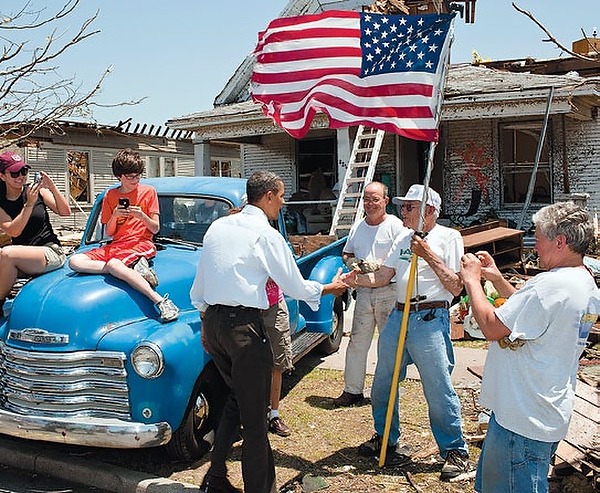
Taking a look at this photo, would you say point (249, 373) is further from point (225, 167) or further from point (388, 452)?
point (225, 167)

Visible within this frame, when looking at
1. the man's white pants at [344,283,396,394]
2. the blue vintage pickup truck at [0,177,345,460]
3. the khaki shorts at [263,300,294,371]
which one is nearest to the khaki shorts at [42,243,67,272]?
the blue vintage pickup truck at [0,177,345,460]

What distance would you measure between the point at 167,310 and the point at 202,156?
11.8 meters

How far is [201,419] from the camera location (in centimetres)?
471

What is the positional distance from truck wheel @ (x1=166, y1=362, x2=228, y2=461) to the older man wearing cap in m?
1.14

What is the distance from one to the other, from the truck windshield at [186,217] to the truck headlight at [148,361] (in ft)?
5.84

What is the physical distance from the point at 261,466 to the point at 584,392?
2.90 meters

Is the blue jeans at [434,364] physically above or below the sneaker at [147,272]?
below

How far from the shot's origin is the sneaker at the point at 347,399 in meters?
5.90

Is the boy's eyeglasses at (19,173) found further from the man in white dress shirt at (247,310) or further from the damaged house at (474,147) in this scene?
the damaged house at (474,147)

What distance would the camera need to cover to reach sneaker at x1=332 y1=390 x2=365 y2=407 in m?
5.90

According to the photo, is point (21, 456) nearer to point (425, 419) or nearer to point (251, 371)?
point (251, 371)

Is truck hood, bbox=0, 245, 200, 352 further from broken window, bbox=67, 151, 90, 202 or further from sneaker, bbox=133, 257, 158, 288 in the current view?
broken window, bbox=67, 151, 90, 202

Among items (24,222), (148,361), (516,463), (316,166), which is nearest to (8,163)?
(24,222)

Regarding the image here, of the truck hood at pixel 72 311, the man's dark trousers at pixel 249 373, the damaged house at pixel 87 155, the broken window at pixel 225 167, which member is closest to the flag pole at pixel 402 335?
the man's dark trousers at pixel 249 373
